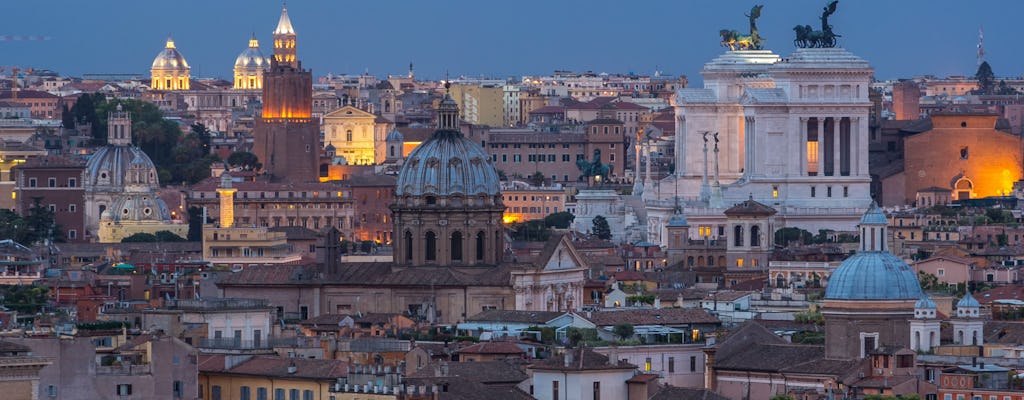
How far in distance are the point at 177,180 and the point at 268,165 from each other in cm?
426

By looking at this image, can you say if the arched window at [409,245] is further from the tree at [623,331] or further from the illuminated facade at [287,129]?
the illuminated facade at [287,129]

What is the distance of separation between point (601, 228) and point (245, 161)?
124 feet

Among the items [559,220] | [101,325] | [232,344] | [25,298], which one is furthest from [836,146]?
[101,325]

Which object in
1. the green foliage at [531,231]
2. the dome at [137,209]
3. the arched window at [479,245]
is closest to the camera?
the arched window at [479,245]

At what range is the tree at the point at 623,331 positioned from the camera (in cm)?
8244

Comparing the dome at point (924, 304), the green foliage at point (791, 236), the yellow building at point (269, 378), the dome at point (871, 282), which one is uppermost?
the green foliage at point (791, 236)

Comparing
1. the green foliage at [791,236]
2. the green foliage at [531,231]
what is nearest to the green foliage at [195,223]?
the green foliage at [531,231]

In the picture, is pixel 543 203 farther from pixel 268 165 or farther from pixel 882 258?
pixel 882 258

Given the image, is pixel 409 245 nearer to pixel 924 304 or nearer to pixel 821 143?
pixel 924 304

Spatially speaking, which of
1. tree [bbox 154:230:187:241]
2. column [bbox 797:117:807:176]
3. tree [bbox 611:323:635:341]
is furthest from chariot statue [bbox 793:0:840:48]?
tree [bbox 611:323:635:341]

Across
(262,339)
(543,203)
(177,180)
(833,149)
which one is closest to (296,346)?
(262,339)

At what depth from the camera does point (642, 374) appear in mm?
73188

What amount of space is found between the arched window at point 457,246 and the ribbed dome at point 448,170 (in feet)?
3.29

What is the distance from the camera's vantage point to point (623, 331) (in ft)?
272
